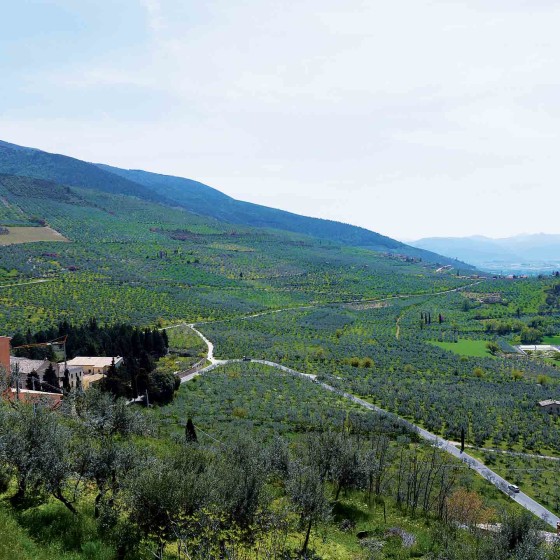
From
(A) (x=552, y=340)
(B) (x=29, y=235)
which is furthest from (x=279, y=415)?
(B) (x=29, y=235)

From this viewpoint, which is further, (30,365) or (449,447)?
(30,365)

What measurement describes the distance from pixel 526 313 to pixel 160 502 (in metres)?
130

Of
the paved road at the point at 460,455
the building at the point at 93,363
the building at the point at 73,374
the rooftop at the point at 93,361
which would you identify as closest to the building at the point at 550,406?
the paved road at the point at 460,455

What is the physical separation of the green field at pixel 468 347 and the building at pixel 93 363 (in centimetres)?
6187

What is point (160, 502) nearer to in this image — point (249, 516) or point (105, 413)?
point (249, 516)

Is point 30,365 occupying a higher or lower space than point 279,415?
higher

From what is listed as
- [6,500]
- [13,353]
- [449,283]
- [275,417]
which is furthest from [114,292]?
[449,283]

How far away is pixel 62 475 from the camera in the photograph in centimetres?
1778

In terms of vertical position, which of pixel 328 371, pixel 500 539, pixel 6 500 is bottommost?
pixel 328 371

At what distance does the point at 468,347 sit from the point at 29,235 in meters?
131

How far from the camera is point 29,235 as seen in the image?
156 metres

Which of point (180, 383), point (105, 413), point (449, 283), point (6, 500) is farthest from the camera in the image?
point (449, 283)

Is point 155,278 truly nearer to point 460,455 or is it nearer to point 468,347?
point 468,347

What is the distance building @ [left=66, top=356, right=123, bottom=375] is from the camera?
2131 inches
